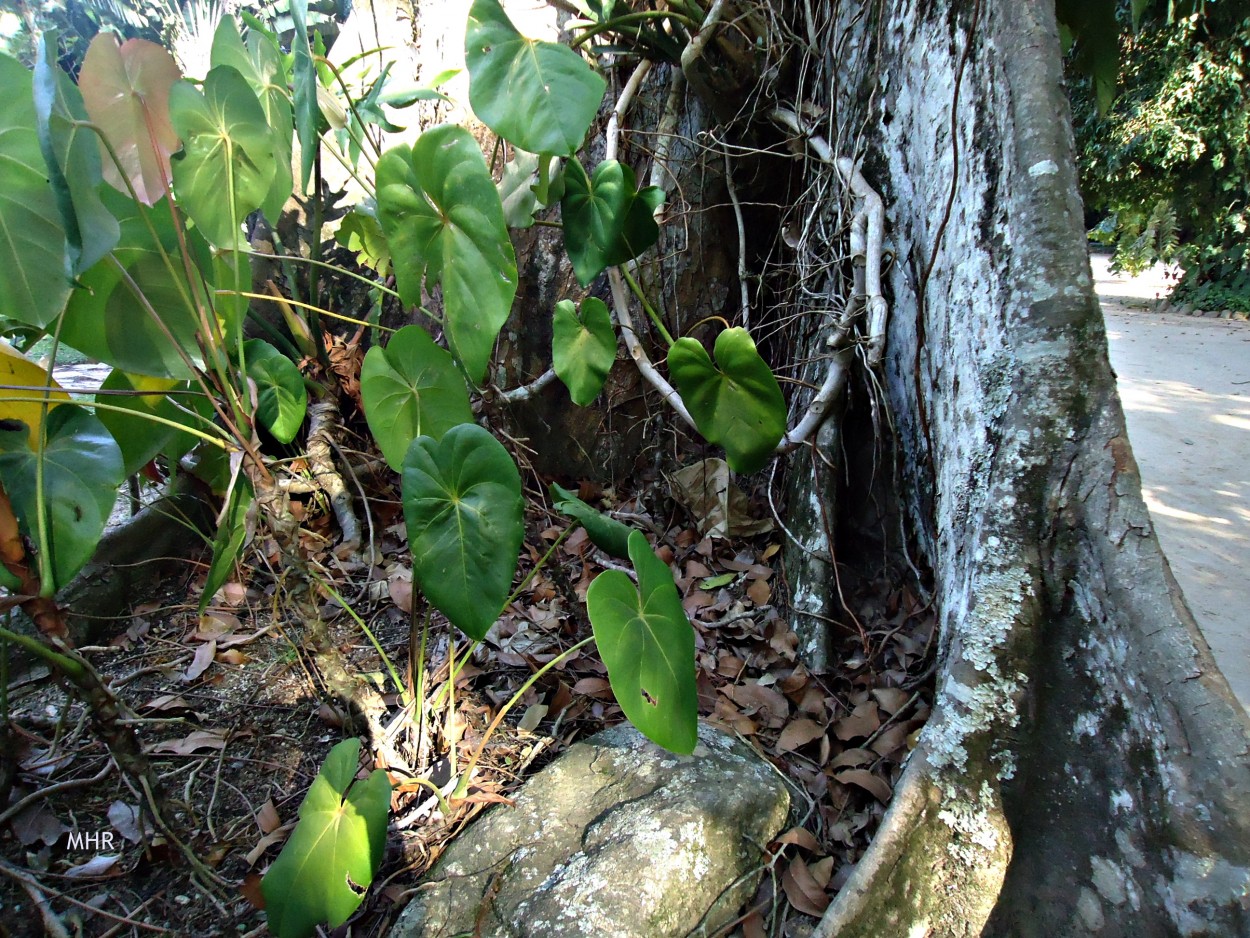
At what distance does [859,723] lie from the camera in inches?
54.5

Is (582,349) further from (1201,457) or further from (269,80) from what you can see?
(1201,457)

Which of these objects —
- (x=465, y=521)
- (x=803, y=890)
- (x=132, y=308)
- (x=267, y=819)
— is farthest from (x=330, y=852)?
(x=132, y=308)

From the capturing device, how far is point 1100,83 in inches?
80.1

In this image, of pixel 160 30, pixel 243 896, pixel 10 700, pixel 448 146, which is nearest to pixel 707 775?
pixel 243 896

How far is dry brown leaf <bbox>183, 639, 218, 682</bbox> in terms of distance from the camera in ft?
5.32

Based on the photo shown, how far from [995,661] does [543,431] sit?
1.64 meters

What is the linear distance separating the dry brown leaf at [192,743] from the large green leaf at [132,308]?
76cm

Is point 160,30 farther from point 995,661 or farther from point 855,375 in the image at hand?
point 995,661

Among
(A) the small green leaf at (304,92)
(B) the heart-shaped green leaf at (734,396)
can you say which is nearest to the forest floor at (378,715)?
(B) the heart-shaped green leaf at (734,396)

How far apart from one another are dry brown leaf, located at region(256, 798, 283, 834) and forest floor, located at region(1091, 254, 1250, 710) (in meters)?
1.97

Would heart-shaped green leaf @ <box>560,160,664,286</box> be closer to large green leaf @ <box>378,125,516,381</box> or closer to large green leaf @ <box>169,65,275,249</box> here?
large green leaf @ <box>378,125,516,381</box>

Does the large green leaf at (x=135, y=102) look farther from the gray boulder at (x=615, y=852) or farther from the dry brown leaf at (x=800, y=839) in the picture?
the dry brown leaf at (x=800, y=839)

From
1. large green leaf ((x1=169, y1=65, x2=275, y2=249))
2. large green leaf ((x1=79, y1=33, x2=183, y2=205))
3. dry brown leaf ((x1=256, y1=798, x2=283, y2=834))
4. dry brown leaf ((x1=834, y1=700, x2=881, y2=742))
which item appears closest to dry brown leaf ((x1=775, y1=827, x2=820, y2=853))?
dry brown leaf ((x1=834, y1=700, x2=881, y2=742))

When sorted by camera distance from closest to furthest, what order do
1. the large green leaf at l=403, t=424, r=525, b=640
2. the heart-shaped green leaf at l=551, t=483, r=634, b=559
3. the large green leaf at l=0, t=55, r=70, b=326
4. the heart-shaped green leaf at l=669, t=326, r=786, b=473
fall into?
the large green leaf at l=0, t=55, r=70, b=326 < the large green leaf at l=403, t=424, r=525, b=640 < the heart-shaped green leaf at l=551, t=483, r=634, b=559 < the heart-shaped green leaf at l=669, t=326, r=786, b=473
